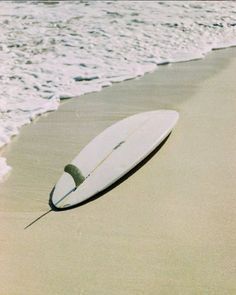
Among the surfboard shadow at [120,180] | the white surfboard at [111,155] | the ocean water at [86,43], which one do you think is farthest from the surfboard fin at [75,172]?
the ocean water at [86,43]

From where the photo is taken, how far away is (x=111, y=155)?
3.29 m

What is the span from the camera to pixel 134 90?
4625 millimetres

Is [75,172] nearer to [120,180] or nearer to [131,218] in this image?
[120,180]

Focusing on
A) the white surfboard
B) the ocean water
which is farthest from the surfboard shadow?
the ocean water

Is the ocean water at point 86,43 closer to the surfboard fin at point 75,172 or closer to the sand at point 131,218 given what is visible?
the sand at point 131,218

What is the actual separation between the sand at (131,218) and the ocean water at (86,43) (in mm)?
368

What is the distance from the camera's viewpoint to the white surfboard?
297cm

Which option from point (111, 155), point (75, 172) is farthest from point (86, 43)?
point (75, 172)

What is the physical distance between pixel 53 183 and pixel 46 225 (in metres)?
0.48

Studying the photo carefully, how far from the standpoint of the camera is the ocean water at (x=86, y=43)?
4.72m

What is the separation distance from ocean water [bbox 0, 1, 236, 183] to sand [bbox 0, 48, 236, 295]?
0.37 m

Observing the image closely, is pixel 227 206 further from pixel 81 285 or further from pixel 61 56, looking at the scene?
pixel 61 56

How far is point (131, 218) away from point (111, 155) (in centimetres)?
62

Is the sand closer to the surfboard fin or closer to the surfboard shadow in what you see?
the surfboard shadow
